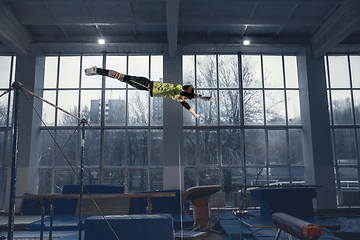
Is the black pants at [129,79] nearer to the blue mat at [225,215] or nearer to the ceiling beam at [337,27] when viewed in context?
the blue mat at [225,215]

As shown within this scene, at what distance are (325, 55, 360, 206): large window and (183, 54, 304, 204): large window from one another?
1.31m

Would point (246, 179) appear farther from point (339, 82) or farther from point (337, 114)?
point (339, 82)

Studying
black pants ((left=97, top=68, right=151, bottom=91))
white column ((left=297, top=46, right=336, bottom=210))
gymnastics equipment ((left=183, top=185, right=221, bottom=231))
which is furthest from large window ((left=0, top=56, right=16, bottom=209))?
white column ((left=297, top=46, right=336, bottom=210))

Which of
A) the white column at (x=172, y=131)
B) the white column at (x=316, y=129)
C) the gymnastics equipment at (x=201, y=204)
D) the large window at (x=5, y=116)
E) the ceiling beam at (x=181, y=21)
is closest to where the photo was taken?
the gymnastics equipment at (x=201, y=204)

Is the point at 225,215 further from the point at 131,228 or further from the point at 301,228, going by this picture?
the point at 131,228

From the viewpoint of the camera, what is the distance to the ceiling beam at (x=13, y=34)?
8.09m

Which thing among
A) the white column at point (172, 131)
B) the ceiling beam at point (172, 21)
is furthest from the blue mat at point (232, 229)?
the ceiling beam at point (172, 21)

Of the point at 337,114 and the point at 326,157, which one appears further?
the point at 337,114

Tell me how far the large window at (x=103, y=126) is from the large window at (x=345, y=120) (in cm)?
663

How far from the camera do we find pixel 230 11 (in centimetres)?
882

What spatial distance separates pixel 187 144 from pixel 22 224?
5.66m

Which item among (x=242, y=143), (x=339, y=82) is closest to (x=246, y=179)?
(x=242, y=143)

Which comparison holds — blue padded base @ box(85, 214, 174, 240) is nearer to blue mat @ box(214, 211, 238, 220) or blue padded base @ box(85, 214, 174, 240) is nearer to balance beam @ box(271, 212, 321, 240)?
balance beam @ box(271, 212, 321, 240)

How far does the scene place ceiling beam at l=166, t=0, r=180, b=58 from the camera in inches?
286
